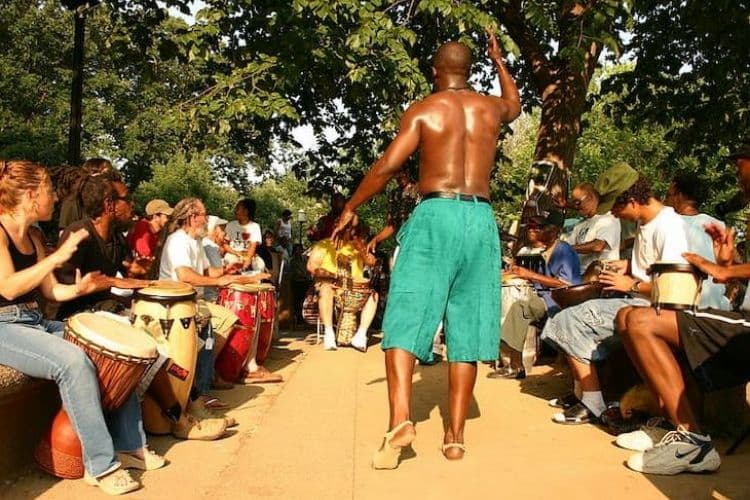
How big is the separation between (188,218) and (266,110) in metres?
2.72

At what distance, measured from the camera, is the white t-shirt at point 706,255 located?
5.07 meters

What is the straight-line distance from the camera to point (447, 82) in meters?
4.79

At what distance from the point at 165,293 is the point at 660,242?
3002 mm

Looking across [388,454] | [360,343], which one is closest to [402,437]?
[388,454]

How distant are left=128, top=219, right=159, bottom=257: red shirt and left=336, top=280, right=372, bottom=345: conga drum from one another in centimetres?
276

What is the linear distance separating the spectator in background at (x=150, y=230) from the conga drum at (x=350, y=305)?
272 cm

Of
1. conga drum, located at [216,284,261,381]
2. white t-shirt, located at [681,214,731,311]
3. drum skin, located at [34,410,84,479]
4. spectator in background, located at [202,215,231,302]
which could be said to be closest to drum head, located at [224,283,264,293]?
conga drum, located at [216,284,261,381]

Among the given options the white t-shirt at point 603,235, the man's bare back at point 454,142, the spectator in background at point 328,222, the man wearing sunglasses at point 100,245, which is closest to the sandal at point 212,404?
the man wearing sunglasses at point 100,245

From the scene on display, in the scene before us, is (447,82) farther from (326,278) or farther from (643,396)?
(326,278)

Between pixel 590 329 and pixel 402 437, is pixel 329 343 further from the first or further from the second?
pixel 402 437

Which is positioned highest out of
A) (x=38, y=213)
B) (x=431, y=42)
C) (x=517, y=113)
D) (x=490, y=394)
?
(x=431, y=42)

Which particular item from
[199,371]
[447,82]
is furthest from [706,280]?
[199,371]

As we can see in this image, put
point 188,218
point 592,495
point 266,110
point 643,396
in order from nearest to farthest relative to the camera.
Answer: point 592,495
point 643,396
point 188,218
point 266,110

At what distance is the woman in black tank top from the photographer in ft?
12.7
